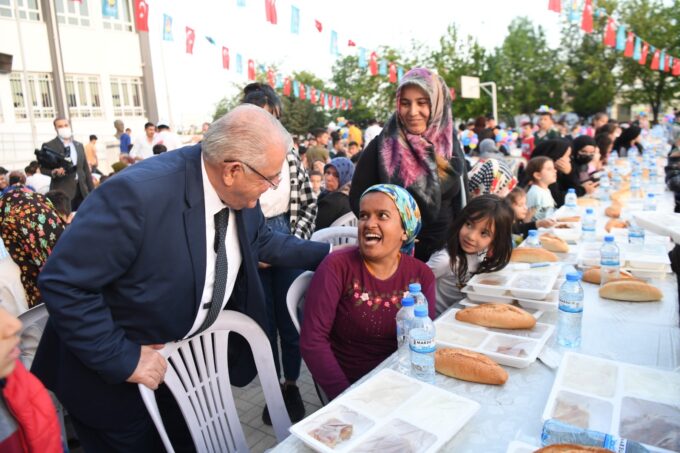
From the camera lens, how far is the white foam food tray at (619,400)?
1.25 metres

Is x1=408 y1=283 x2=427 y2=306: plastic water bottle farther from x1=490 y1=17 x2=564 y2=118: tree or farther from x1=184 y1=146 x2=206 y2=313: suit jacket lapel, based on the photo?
x1=490 y1=17 x2=564 y2=118: tree

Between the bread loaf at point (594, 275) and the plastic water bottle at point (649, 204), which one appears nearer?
the bread loaf at point (594, 275)

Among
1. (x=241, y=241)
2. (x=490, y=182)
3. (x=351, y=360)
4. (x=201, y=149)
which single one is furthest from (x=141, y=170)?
(x=490, y=182)

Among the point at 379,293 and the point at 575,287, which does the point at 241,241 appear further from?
the point at 575,287

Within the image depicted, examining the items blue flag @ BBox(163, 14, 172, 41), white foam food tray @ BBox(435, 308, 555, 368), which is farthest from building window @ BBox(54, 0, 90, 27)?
white foam food tray @ BBox(435, 308, 555, 368)

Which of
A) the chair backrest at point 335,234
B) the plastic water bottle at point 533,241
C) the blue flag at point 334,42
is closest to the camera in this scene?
the chair backrest at point 335,234

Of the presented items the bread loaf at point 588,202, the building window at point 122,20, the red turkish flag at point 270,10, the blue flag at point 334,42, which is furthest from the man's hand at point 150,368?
the building window at point 122,20

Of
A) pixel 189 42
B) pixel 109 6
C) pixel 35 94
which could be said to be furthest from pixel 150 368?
pixel 35 94

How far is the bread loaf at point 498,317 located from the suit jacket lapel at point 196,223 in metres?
1.12

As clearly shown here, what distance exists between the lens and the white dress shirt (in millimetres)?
1776

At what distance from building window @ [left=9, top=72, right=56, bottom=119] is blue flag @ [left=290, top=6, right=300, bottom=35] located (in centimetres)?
1420

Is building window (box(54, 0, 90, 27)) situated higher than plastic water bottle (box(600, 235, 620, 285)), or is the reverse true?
building window (box(54, 0, 90, 27))

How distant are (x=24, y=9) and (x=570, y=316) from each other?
22717 millimetres

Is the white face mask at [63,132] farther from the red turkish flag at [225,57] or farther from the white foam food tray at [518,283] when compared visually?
the white foam food tray at [518,283]
